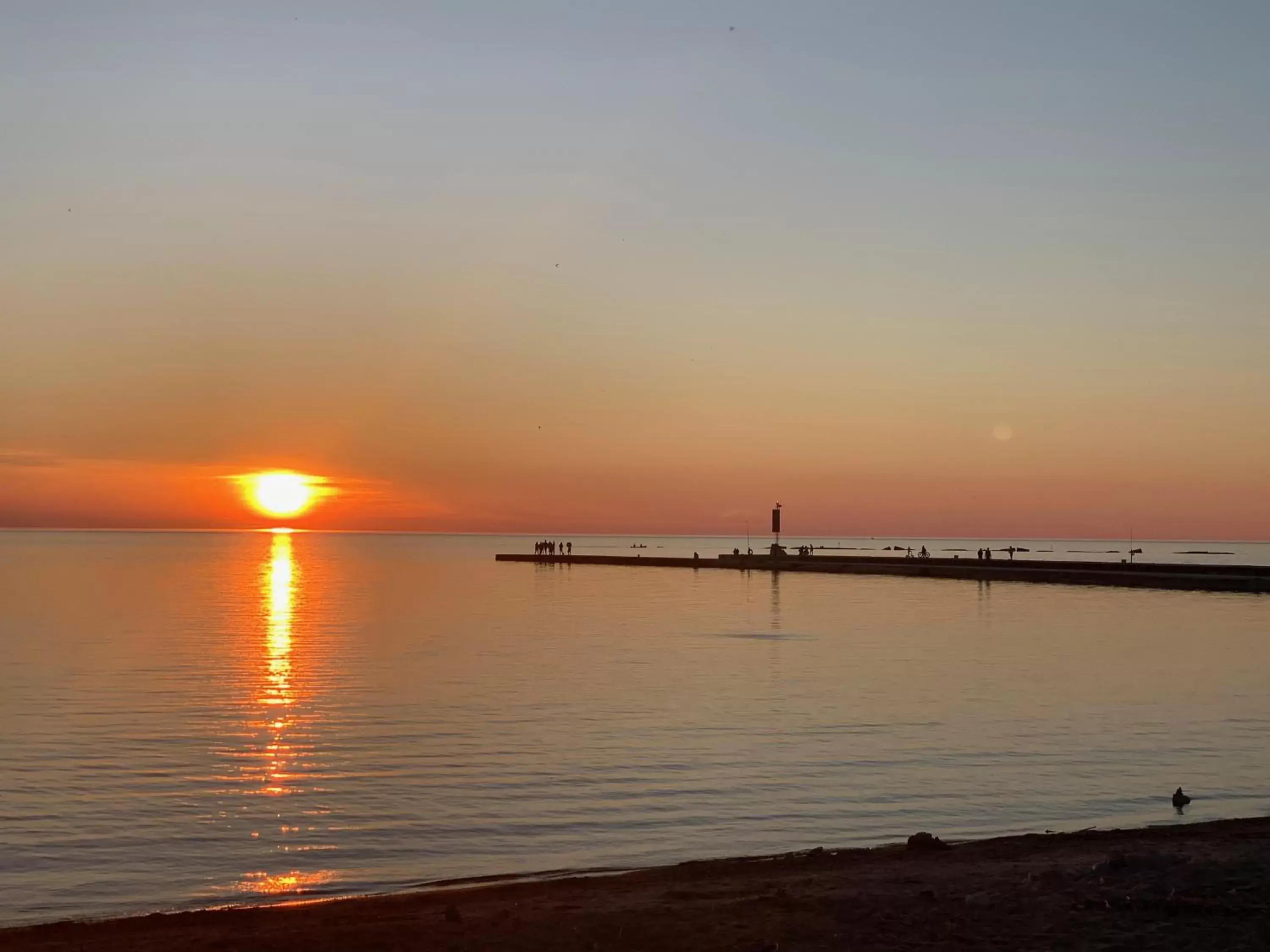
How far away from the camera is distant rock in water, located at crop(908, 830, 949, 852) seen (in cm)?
1432

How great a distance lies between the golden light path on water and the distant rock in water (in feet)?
22.5

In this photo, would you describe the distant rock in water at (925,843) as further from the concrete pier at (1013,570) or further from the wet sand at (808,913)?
the concrete pier at (1013,570)

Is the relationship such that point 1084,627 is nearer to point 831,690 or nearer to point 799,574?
point 831,690

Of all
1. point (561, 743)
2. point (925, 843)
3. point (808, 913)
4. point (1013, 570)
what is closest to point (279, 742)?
point (561, 743)

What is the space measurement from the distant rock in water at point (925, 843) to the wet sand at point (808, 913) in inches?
19.2

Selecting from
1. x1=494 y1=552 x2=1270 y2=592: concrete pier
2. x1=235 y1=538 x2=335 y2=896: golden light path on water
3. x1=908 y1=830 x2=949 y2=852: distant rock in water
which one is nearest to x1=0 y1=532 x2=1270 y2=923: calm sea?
x1=235 y1=538 x2=335 y2=896: golden light path on water

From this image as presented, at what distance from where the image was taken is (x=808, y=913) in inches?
438

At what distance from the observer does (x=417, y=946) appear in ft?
34.0

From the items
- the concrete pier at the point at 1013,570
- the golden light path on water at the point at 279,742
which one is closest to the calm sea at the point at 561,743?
the golden light path on water at the point at 279,742

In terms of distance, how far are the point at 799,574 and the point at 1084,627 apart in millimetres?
61002

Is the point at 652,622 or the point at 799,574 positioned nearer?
the point at 652,622

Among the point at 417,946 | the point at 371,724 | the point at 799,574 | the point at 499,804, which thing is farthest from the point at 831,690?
the point at 799,574

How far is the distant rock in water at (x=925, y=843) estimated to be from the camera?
14.3m

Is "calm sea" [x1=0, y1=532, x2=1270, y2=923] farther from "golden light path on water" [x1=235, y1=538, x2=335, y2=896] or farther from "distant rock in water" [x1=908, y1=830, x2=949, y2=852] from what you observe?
"distant rock in water" [x1=908, y1=830, x2=949, y2=852]
